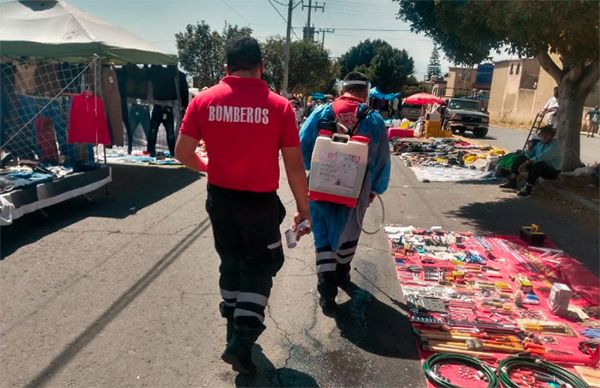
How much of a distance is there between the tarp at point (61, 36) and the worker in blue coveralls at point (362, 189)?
213 inches

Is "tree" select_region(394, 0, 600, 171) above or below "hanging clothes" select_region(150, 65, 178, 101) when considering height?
above

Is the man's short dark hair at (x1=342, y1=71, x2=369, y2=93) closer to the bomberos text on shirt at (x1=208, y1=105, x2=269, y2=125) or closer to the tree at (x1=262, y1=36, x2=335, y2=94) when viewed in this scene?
the bomberos text on shirt at (x1=208, y1=105, x2=269, y2=125)

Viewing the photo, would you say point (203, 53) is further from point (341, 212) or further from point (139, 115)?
point (341, 212)

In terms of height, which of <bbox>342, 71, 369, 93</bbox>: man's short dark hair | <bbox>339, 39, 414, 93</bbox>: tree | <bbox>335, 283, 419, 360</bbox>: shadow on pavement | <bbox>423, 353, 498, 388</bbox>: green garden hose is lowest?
<bbox>335, 283, 419, 360</bbox>: shadow on pavement

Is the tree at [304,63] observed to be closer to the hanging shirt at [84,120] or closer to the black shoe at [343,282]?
the hanging shirt at [84,120]

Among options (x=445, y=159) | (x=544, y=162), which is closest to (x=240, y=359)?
(x=544, y=162)

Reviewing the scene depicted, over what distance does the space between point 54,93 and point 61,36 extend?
78.7 inches

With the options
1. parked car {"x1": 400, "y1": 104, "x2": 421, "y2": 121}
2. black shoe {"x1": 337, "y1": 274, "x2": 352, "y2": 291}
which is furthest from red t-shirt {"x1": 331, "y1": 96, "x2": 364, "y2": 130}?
parked car {"x1": 400, "y1": 104, "x2": 421, "y2": 121}

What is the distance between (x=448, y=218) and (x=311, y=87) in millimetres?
43237

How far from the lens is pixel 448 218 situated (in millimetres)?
7305

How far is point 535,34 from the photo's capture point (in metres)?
7.01

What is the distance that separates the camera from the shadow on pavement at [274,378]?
2.91 m

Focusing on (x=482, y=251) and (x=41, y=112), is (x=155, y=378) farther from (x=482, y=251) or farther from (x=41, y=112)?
(x=41, y=112)

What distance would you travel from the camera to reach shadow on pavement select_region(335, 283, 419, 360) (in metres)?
3.38
